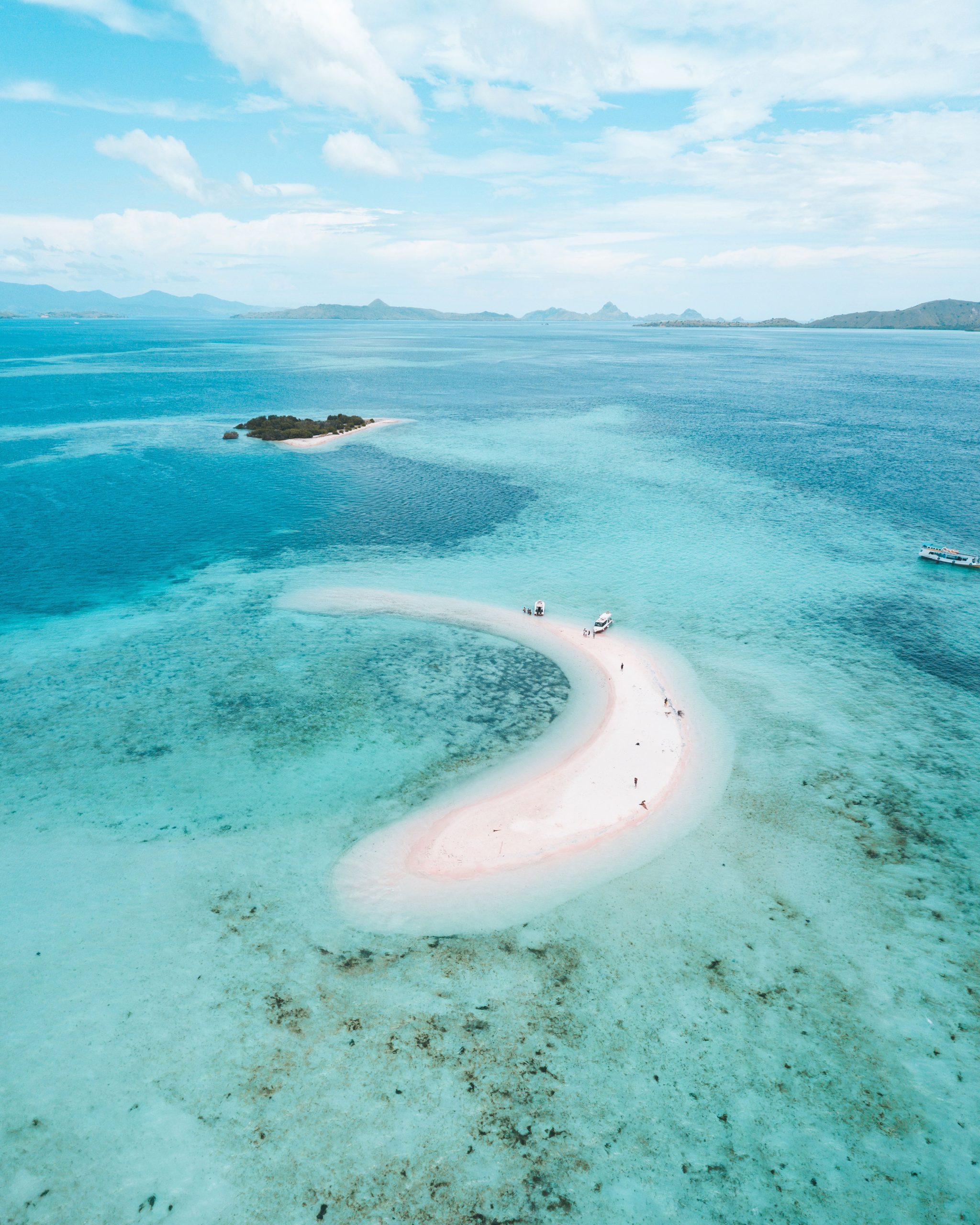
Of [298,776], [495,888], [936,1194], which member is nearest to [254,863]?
[298,776]

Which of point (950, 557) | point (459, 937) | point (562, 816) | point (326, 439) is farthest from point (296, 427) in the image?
point (459, 937)

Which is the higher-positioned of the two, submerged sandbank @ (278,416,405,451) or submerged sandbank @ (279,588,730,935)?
submerged sandbank @ (278,416,405,451)

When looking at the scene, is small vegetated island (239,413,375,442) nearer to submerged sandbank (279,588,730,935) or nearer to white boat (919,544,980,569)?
submerged sandbank (279,588,730,935)

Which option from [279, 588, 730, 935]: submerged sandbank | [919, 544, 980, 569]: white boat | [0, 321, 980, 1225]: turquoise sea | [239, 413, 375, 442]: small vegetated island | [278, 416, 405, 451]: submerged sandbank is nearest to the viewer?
[0, 321, 980, 1225]: turquoise sea

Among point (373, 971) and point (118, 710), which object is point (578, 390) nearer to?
point (118, 710)

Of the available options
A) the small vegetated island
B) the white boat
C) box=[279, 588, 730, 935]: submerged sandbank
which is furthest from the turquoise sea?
the small vegetated island
